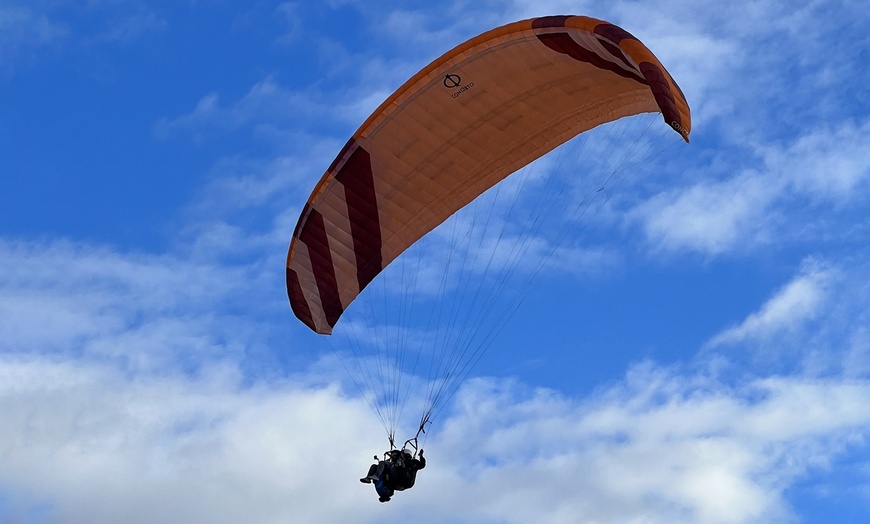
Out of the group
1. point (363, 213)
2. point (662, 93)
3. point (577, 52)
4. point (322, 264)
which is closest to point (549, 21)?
point (577, 52)

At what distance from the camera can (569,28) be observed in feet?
70.4

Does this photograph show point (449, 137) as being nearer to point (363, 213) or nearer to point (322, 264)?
point (363, 213)

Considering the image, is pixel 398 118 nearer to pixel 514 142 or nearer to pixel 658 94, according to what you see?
pixel 514 142

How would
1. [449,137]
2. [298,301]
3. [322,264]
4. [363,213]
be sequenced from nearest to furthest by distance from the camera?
[449,137] < [363,213] < [322,264] < [298,301]

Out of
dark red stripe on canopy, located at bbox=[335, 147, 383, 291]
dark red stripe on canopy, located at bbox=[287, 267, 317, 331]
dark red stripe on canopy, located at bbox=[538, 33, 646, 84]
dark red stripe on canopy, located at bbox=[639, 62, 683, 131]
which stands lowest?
dark red stripe on canopy, located at bbox=[639, 62, 683, 131]

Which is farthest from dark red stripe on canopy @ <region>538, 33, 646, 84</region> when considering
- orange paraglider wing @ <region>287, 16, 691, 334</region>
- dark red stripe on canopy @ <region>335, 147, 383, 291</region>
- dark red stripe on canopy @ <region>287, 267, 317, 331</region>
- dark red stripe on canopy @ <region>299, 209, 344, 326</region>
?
dark red stripe on canopy @ <region>287, 267, 317, 331</region>

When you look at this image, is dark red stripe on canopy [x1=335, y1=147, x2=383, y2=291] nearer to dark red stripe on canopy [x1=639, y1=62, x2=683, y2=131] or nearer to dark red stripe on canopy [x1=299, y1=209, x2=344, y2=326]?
dark red stripe on canopy [x1=299, y1=209, x2=344, y2=326]

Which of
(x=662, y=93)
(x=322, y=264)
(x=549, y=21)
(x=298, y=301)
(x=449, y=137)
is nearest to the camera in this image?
(x=662, y=93)

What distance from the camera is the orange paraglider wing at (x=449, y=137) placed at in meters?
22.7

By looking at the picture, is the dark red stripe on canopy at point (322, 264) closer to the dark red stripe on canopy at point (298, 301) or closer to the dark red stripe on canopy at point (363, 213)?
the dark red stripe on canopy at point (298, 301)

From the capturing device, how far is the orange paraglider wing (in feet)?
74.4

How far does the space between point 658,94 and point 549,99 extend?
4357 mm

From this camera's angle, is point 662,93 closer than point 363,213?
Yes

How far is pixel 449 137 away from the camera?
2441 centimetres
